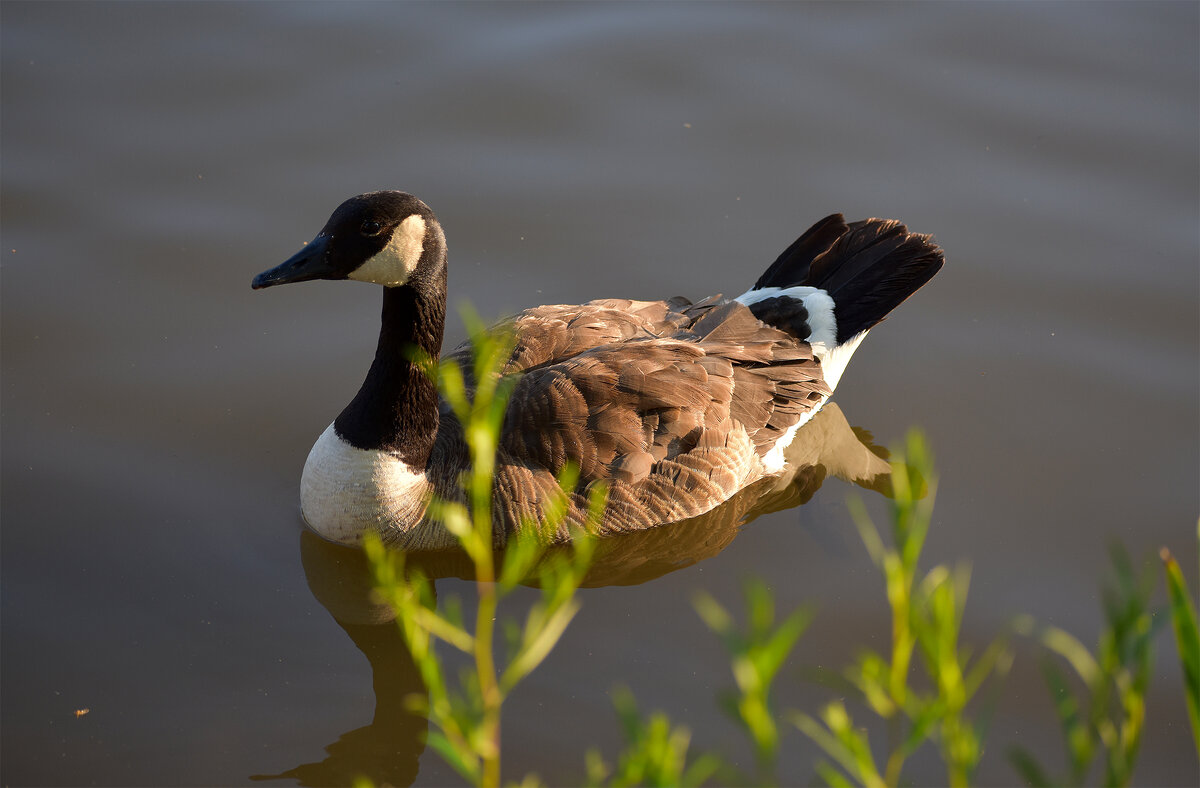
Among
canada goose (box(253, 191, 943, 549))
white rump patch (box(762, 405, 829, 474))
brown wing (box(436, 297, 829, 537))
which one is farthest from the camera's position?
white rump patch (box(762, 405, 829, 474))

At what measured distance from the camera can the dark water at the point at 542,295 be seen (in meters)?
5.18

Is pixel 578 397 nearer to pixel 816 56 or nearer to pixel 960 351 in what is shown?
pixel 960 351

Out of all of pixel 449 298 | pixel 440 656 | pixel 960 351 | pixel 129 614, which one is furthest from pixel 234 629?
pixel 960 351

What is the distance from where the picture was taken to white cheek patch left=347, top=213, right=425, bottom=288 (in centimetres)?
537

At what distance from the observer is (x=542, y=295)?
741 cm

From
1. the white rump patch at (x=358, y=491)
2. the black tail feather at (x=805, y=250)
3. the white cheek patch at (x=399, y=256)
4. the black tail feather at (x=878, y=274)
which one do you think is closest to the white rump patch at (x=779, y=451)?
the black tail feather at (x=878, y=274)

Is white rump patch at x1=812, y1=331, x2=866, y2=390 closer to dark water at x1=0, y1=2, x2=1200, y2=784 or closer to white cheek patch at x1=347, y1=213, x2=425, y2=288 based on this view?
dark water at x1=0, y1=2, x2=1200, y2=784

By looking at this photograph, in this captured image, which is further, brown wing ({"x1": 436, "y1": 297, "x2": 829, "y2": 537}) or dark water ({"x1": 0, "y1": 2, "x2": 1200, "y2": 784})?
brown wing ({"x1": 436, "y1": 297, "x2": 829, "y2": 537})

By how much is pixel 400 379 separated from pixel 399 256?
0.60 m

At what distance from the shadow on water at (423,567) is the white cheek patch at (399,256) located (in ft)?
4.70

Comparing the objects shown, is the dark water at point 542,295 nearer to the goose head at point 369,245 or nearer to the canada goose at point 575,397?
the canada goose at point 575,397

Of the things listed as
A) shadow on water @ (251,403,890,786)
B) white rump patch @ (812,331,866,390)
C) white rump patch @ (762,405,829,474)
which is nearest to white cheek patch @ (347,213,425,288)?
shadow on water @ (251,403,890,786)

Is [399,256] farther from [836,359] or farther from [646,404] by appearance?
[836,359]

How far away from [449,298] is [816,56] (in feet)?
13.1
